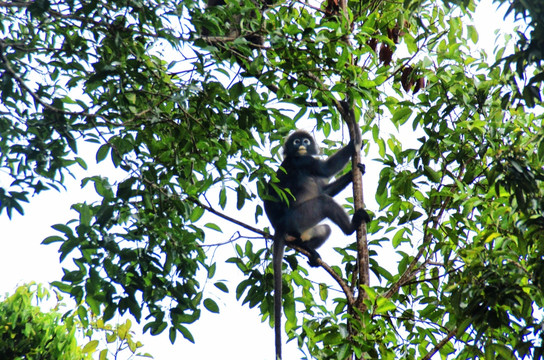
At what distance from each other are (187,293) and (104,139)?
1.04 meters

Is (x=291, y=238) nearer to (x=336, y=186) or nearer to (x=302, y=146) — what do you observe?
(x=336, y=186)

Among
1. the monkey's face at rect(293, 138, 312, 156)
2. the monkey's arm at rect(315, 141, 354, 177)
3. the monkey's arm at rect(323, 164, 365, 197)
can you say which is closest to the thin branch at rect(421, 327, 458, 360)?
the monkey's arm at rect(315, 141, 354, 177)

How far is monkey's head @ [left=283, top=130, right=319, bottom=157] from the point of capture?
21.1 feet

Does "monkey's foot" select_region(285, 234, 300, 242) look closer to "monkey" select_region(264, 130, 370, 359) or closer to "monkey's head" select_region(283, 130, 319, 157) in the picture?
"monkey" select_region(264, 130, 370, 359)

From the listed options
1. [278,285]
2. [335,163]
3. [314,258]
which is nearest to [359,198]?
[314,258]

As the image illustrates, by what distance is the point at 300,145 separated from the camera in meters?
6.52

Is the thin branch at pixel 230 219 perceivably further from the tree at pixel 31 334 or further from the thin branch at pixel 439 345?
the tree at pixel 31 334

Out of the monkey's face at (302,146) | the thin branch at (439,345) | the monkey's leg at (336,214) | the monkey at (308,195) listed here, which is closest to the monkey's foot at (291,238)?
the monkey at (308,195)

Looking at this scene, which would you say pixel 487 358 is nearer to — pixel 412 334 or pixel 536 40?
pixel 412 334

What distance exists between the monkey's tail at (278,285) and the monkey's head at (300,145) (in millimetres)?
1708

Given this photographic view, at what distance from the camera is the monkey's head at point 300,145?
21.1ft

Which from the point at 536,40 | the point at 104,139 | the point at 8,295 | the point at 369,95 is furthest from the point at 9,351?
the point at 536,40

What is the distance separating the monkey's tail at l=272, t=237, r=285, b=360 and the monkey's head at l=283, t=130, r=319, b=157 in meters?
1.71

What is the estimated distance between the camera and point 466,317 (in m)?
3.15
